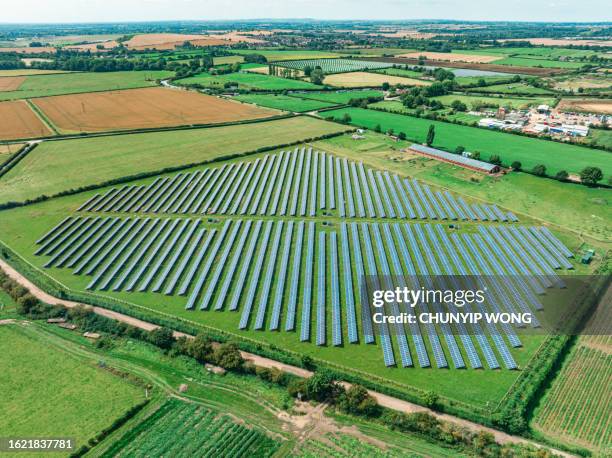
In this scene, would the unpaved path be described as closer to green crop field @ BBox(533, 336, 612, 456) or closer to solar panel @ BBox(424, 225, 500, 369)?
green crop field @ BBox(533, 336, 612, 456)

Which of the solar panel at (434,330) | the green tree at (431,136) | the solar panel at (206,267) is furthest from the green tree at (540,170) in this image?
the solar panel at (206,267)

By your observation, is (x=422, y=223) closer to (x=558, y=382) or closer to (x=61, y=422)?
(x=558, y=382)

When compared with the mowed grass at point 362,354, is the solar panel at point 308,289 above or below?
above

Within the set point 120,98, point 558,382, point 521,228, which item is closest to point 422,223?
point 521,228

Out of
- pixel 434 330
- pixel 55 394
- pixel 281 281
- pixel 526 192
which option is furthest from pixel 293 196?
pixel 55 394

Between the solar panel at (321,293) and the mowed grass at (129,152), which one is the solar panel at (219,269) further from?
the mowed grass at (129,152)

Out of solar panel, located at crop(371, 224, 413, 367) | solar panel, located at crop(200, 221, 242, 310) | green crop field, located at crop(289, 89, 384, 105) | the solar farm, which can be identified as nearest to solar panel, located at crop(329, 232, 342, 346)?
the solar farm
